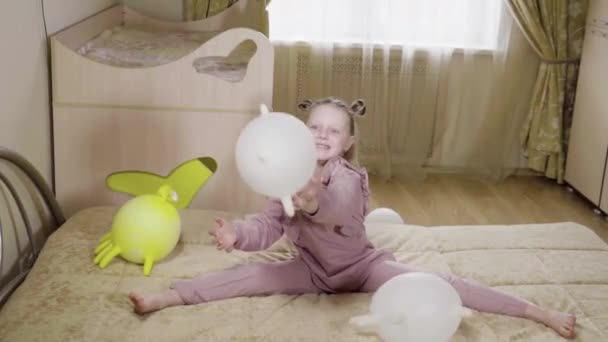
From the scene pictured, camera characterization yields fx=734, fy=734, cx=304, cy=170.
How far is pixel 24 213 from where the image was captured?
6.46 ft

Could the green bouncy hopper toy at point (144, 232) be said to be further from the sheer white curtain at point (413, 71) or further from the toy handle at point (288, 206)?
the sheer white curtain at point (413, 71)

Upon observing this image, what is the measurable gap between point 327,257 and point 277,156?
531mm

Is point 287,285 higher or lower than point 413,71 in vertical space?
lower

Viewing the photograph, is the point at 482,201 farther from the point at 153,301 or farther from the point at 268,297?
the point at 153,301

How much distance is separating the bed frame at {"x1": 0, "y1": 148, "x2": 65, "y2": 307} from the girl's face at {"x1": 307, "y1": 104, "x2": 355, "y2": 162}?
78 centimetres

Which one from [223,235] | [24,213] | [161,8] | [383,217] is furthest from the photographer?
[161,8]

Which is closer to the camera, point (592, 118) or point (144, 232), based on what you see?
point (144, 232)

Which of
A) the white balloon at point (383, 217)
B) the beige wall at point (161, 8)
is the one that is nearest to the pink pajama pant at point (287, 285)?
the white balloon at point (383, 217)

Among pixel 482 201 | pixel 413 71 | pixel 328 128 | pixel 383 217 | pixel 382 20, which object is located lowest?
pixel 482 201

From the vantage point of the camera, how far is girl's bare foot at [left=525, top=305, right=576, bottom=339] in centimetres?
165

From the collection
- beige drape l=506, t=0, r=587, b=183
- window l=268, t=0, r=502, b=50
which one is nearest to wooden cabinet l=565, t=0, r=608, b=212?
beige drape l=506, t=0, r=587, b=183

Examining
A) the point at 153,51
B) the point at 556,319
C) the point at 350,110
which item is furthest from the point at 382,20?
the point at 556,319

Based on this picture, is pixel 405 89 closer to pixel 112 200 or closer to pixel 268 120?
pixel 112 200

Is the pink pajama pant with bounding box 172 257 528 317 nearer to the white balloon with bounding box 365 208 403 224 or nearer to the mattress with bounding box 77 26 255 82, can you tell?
the white balloon with bounding box 365 208 403 224
